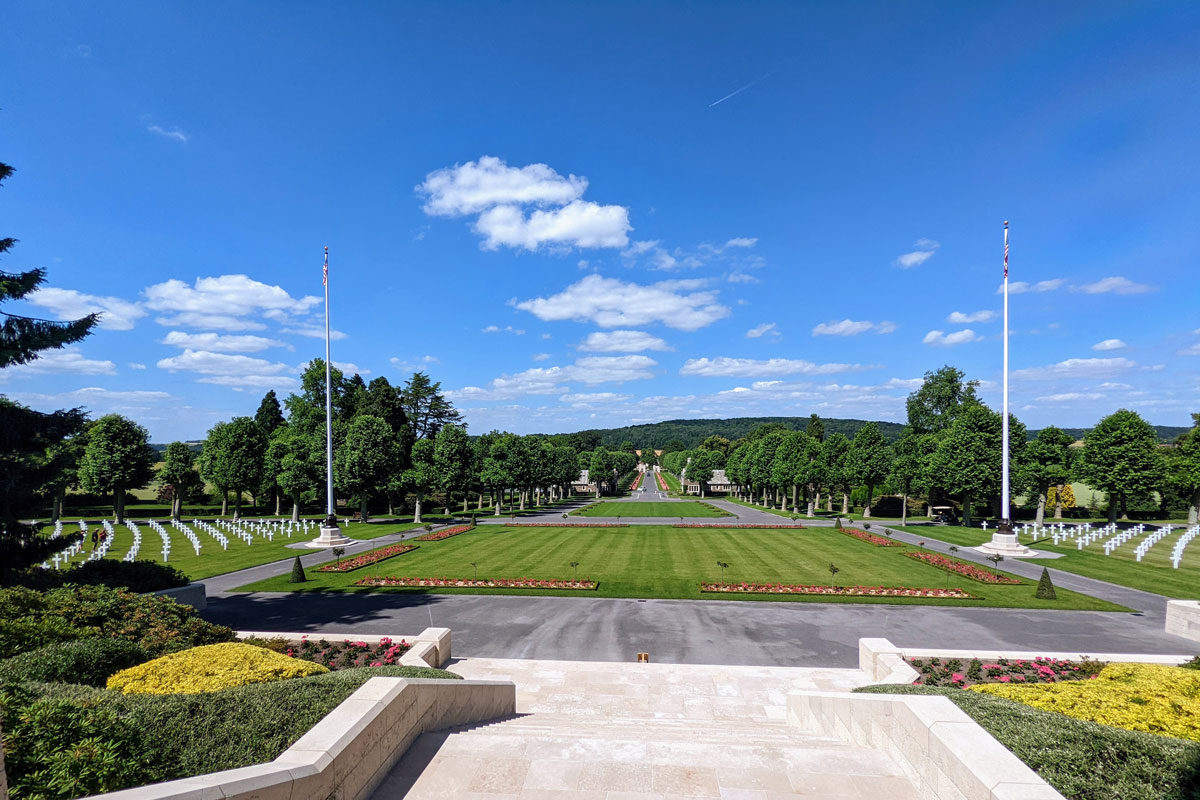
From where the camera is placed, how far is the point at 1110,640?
1714 centimetres

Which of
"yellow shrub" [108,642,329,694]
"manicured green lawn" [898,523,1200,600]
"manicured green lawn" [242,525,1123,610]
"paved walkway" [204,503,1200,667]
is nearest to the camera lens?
"yellow shrub" [108,642,329,694]

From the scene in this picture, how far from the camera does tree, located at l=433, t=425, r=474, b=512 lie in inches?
2174

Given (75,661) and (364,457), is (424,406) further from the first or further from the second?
(75,661)

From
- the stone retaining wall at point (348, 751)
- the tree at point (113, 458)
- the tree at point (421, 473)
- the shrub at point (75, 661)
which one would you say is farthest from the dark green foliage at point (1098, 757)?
the tree at point (113, 458)

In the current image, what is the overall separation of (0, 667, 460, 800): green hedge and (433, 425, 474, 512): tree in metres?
48.6

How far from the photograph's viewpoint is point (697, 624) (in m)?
19.0

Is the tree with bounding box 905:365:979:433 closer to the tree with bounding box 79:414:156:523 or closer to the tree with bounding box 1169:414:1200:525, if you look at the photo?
the tree with bounding box 1169:414:1200:525

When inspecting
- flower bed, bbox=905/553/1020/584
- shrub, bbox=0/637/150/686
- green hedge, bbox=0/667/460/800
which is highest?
green hedge, bbox=0/667/460/800

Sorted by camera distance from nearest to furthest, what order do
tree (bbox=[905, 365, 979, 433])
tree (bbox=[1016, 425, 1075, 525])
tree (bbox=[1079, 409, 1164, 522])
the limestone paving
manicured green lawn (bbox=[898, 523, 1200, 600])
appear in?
the limestone paving < manicured green lawn (bbox=[898, 523, 1200, 600]) < tree (bbox=[1079, 409, 1164, 522]) < tree (bbox=[1016, 425, 1075, 525]) < tree (bbox=[905, 365, 979, 433])

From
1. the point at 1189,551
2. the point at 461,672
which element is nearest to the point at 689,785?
the point at 461,672

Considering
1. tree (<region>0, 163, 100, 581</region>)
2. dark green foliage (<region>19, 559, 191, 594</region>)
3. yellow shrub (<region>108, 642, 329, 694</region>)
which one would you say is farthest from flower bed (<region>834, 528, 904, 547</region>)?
tree (<region>0, 163, 100, 581</region>)

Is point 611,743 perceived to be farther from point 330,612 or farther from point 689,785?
point 330,612

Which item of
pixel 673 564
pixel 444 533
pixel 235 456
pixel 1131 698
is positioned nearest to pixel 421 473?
pixel 444 533

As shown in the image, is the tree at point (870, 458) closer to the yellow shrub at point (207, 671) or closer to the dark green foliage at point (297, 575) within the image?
the dark green foliage at point (297, 575)
